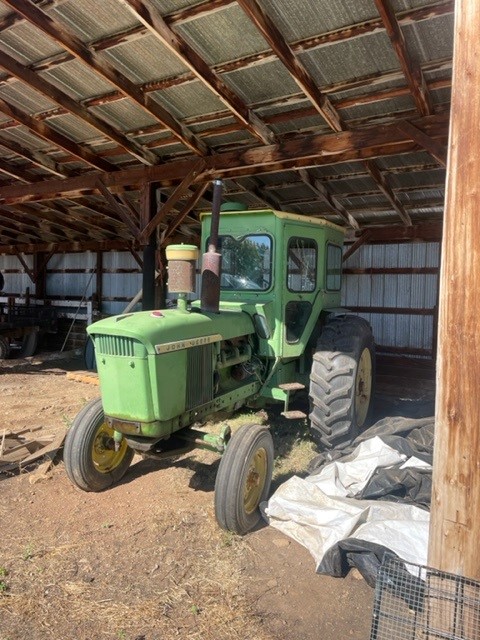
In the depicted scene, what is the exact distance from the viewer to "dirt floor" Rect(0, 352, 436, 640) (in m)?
2.33

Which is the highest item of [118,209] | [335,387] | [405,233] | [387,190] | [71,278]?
[387,190]

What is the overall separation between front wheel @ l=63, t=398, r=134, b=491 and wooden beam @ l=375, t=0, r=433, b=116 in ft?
12.8

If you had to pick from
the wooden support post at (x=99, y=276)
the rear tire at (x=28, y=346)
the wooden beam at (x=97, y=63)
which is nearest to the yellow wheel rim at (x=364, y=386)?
the wooden beam at (x=97, y=63)

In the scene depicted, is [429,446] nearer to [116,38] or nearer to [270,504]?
[270,504]

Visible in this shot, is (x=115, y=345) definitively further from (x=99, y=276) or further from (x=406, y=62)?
(x=99, y=276)

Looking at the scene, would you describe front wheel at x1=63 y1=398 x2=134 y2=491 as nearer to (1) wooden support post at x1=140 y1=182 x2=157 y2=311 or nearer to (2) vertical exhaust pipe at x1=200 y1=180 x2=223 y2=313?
(2) vertical exhaust pipe at x1=200 y1=180 x2=223 y2=313

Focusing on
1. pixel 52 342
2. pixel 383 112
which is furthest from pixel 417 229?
pixel 52 342

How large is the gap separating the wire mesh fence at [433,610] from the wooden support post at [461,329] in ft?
0.21

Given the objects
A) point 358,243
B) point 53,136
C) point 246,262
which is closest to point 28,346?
point 53,136

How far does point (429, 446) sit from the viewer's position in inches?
147

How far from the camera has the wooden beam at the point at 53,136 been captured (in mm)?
6051

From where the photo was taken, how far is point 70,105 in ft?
18.6

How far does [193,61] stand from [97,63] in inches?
41.7

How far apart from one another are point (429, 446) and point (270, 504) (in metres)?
1.41
